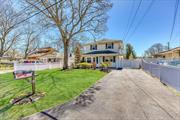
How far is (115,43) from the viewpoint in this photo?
89.2 ft

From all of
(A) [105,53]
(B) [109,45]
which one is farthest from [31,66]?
(B) [109,45]

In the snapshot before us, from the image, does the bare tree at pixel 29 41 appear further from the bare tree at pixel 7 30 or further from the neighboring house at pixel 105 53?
the neighboring house at pixel 105 53

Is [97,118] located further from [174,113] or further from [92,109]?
[174,113]

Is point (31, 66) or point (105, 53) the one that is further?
point (105, 53)

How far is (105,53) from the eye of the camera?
25.8m

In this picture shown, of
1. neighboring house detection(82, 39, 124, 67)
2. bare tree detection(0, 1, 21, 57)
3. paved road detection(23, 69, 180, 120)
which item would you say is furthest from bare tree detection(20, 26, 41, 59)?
paved road detection(23, 69, 180, 120)

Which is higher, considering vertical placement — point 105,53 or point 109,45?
point 109,45

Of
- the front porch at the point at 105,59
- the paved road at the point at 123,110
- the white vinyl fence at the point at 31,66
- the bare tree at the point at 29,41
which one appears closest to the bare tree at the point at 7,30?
the bare tree at the point at 29,41

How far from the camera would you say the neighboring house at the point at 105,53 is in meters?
25.3

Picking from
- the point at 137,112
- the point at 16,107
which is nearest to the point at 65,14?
the point at 16,107

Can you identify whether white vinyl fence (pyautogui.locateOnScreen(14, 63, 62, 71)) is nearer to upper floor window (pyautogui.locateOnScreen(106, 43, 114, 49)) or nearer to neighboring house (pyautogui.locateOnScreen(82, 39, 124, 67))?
neighboring house (pyautogui.locateOnScreen(82, 39, 124, 67))

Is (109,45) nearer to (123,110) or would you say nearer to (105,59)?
(105,59)

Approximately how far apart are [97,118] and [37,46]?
45573 millimetres

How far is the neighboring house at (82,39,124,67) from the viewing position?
2533 centimetres
